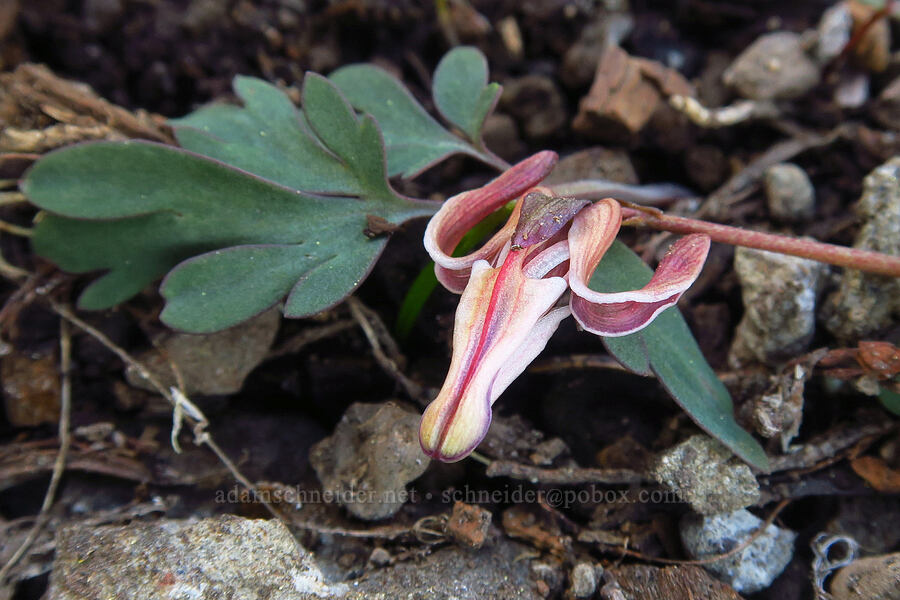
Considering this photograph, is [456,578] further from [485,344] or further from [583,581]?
[485,344]

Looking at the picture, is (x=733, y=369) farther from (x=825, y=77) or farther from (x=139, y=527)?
(x=139, y=527)

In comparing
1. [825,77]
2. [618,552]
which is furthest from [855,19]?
[618,552]

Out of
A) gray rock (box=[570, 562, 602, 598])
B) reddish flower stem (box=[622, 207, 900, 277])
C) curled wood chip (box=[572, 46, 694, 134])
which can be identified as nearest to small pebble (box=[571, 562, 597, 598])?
gray rock (box=[570, 562, 602, 598])

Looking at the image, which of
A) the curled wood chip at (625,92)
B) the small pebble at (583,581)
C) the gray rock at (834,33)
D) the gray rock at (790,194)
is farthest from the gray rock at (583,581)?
the gray rock at (834,33)

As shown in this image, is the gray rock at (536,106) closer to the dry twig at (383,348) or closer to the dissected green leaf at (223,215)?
the dissected green leaf at (223,215)

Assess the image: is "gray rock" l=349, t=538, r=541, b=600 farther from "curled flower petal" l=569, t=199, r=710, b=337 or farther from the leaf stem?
the leaf stem

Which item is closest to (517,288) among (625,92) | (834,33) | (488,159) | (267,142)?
(488,159)
